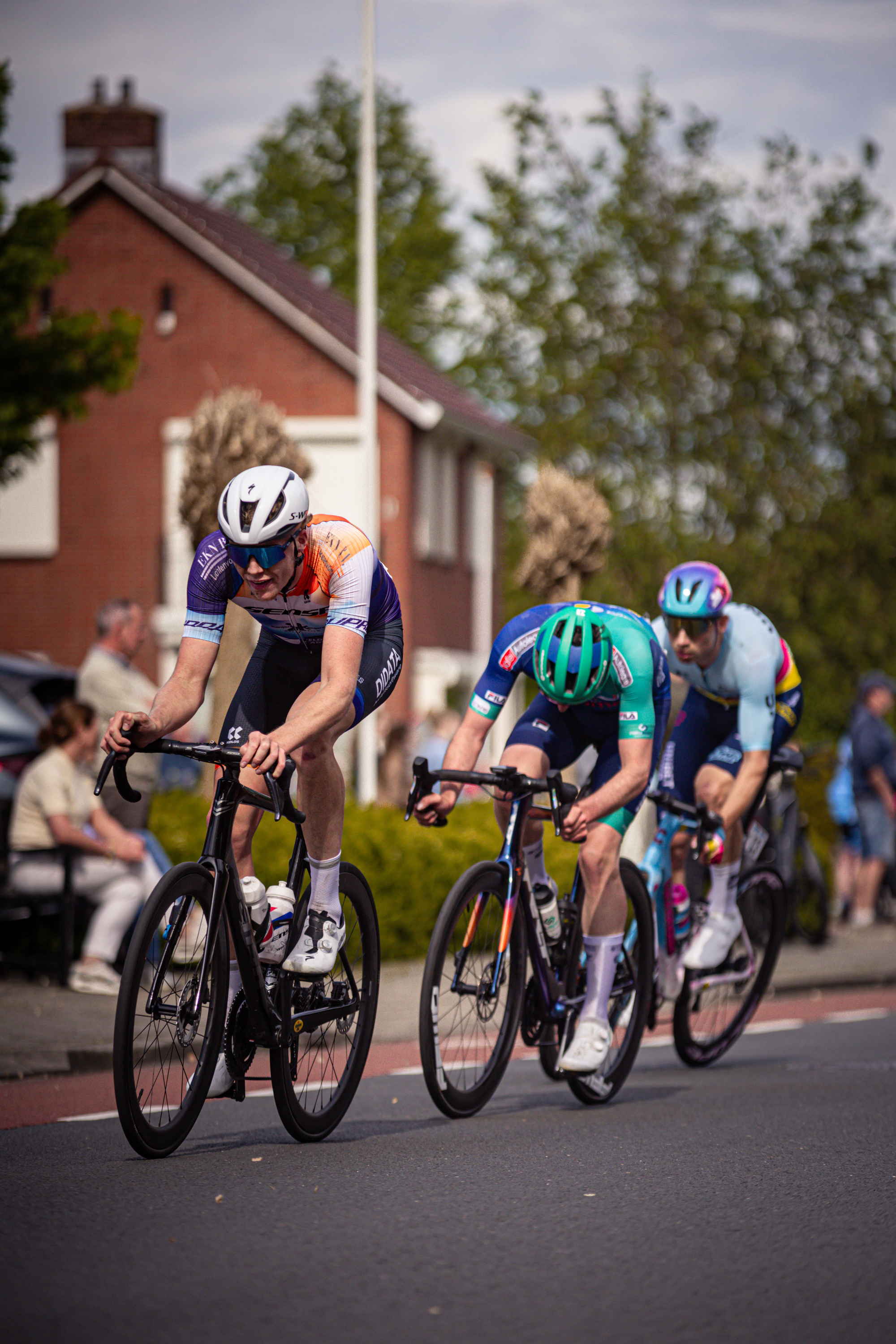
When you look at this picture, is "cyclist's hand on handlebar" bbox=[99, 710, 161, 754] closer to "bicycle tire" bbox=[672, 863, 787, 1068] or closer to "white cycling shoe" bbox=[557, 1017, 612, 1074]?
"white cycling shoe" bbox=[557, 1017, 612, 1074]

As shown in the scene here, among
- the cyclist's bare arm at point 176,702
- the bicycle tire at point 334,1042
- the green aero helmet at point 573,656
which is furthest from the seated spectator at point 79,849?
the cyclist's bare arm at point 176,702

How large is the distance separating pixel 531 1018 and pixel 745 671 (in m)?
2.26

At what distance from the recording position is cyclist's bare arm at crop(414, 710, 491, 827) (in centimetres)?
691

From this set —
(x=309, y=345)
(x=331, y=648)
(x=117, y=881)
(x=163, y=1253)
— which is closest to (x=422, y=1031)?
(x=331, y=648)

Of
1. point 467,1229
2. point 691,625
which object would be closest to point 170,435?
point 691,625

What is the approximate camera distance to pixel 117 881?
10906 millimetres

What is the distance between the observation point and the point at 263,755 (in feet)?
18.2

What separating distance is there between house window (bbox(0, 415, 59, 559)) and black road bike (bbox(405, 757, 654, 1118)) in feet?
79.0

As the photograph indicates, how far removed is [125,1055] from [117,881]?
569 centimetres

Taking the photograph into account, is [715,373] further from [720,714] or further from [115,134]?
[720,714]

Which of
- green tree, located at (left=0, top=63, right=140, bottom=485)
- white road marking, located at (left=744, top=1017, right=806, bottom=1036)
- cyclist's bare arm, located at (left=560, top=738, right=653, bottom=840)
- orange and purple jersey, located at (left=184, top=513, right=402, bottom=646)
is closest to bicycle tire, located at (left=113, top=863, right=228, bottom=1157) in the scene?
orange and purple jersey, located at (left=184, top=513, right=402, bottom=646)

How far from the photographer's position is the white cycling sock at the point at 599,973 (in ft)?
24.0

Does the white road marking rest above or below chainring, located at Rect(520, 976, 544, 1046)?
below

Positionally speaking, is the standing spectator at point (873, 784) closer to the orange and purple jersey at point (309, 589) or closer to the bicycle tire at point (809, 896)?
the bicycle tire at point (809, 896)
